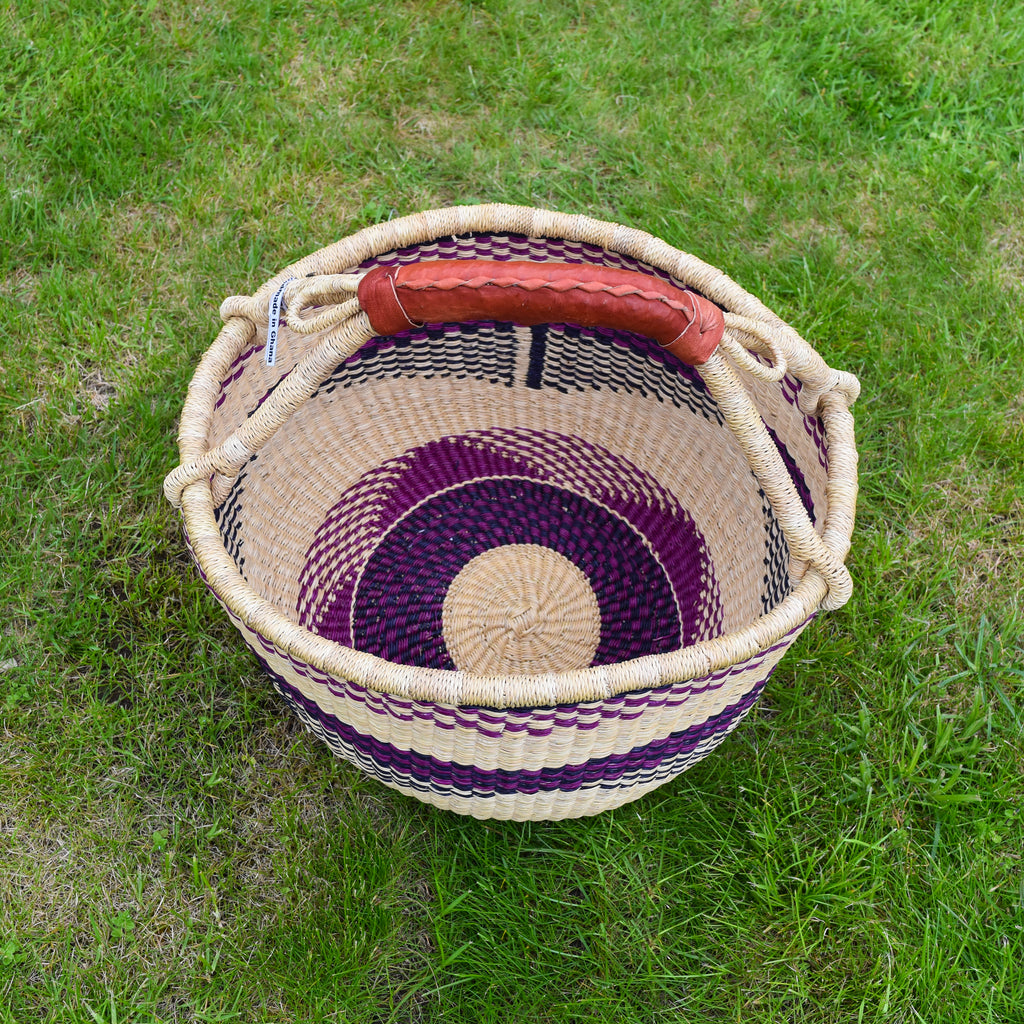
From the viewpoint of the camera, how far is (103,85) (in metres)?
1.97

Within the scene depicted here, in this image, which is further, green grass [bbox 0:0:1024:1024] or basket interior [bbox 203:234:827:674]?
basket interior [bbox 203:234:827:674]

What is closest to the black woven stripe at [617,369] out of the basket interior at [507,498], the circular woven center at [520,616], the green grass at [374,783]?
the basket interior at [507,498]

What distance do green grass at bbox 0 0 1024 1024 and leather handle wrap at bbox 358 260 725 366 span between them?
2.26 ft

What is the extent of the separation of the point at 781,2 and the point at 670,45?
0.32m

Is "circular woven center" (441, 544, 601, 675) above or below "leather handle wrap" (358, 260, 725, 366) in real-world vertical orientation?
below

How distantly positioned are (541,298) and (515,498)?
0.61 metres

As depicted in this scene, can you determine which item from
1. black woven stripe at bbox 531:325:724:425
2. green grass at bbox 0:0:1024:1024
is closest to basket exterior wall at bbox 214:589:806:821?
green grass at bbox 0:0:1024:1024

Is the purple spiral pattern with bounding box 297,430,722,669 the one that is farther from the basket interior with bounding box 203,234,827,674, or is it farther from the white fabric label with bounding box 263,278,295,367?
the white fabric label with bounding box 263,278,295,367

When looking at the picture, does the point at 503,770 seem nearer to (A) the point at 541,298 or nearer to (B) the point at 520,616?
(B) the point at 520,616

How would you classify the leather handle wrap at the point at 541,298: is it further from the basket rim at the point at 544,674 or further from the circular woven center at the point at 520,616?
the circular woven center at the point at 520,616

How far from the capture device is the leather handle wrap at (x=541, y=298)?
1.06 m

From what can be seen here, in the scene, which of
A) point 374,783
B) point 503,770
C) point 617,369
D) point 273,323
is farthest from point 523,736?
point 617,369

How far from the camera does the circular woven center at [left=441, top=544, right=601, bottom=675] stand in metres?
1.49

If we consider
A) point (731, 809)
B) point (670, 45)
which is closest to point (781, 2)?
point (670, 45)
